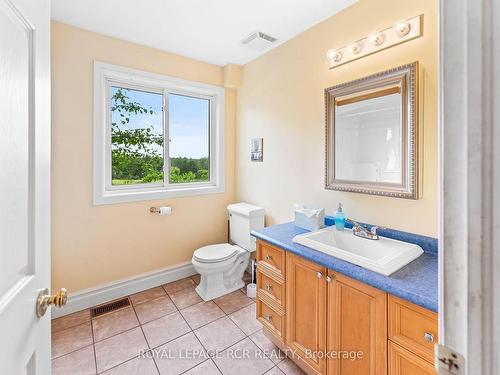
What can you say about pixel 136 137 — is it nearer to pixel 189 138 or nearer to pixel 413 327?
pixel 189 138

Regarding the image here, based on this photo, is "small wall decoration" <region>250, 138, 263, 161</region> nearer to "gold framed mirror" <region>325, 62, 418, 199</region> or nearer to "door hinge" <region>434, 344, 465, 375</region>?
"gold framed mirror" <region>325, 62, 418, 199</region>

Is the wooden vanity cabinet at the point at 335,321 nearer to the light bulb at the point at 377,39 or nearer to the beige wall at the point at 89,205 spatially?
the beige wall at the point at 89,205

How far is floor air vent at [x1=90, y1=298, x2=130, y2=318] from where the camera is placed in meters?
2.18

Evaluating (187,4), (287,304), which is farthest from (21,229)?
(187,4)

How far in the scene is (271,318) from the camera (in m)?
1.73

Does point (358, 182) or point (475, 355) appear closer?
point (475, 355)

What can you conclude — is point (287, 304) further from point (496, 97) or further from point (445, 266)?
point (496, 97)

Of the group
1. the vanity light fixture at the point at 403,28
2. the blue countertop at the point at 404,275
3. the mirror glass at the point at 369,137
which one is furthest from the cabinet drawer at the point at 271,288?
the vanity light fixture at the point at 403,28

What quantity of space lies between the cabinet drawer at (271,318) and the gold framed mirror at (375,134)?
1.00 metres

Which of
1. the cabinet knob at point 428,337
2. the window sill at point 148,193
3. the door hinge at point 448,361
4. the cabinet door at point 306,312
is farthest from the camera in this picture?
the window sill at point 148,193

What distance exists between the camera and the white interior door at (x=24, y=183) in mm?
524

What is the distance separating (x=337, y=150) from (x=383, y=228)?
64cm

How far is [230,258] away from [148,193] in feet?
3.52

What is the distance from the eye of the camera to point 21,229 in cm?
60
